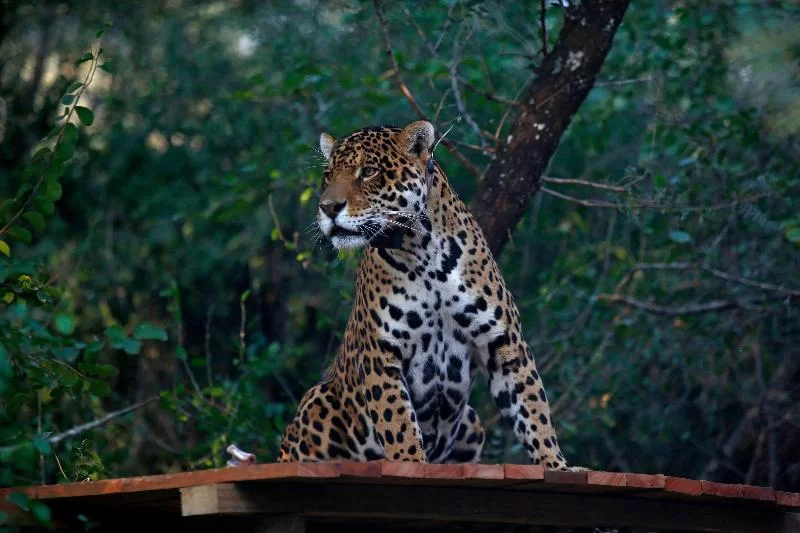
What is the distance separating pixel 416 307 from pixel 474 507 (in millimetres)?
1180

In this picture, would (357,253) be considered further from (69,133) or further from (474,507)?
(474,507)

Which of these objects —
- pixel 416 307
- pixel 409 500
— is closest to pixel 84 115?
pixel 416 307

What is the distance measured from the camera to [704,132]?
10000 mm

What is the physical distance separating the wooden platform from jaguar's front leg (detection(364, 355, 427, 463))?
0.43 metres

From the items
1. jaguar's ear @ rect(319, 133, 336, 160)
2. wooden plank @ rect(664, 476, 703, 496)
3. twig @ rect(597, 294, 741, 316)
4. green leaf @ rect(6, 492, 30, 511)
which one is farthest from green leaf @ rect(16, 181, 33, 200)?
twig @ rect(597, 294, 741, 316)

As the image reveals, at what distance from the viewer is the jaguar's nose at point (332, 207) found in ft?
20.9

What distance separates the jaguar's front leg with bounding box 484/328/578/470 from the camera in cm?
658

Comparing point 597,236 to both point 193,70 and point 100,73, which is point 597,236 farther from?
point 100,73

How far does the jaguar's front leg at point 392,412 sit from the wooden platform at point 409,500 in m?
0.43

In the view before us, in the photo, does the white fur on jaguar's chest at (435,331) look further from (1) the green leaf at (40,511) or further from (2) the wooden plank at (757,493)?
(1) the green leaf at (40,511)

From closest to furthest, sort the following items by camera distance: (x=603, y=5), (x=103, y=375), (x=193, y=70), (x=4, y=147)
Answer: (x=103, y=375), (x=603, y=5), (x=4, y=147), (x=193, y=70)

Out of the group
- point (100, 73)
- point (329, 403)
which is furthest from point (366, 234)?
point (100, 73)

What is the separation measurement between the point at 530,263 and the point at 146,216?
450 centimetres

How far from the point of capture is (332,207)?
20.9 ft
